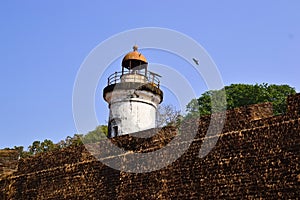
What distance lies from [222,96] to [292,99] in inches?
564

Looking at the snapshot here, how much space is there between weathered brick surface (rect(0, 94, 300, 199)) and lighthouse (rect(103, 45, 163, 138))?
4051 millimetres

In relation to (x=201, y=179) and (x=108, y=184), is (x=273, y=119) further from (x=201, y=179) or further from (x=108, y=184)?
(x=108, y=184)

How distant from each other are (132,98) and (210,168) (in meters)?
6.89

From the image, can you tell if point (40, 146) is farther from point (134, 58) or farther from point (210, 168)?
point (210, 168)

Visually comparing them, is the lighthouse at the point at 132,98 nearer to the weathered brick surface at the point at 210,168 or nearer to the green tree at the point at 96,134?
the weathered brick surface at the point at 210,168

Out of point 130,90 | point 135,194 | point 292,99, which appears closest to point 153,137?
point 135,194

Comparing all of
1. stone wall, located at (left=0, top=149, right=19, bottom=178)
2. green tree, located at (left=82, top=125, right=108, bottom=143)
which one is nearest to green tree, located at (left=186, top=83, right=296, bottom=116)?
green tree, located at (left=82, top=125, right=108, bottom=143)

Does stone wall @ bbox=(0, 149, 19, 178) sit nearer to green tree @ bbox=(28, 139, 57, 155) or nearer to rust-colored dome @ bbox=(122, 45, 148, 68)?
rust-colored dome @ bbox=(122, 45, 148, 68)

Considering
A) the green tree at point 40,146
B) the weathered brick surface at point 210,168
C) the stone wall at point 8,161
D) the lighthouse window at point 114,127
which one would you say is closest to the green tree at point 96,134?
the green tree at point 40,146

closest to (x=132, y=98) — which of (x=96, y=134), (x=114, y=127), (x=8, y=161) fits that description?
(x=114, y=127)

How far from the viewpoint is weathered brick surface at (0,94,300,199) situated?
8.08 metres

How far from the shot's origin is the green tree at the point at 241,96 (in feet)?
71.8

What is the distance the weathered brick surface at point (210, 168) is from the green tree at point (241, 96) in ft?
36.6

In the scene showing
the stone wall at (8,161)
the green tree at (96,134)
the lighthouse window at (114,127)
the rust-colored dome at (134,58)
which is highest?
the green tree at (96,134)
